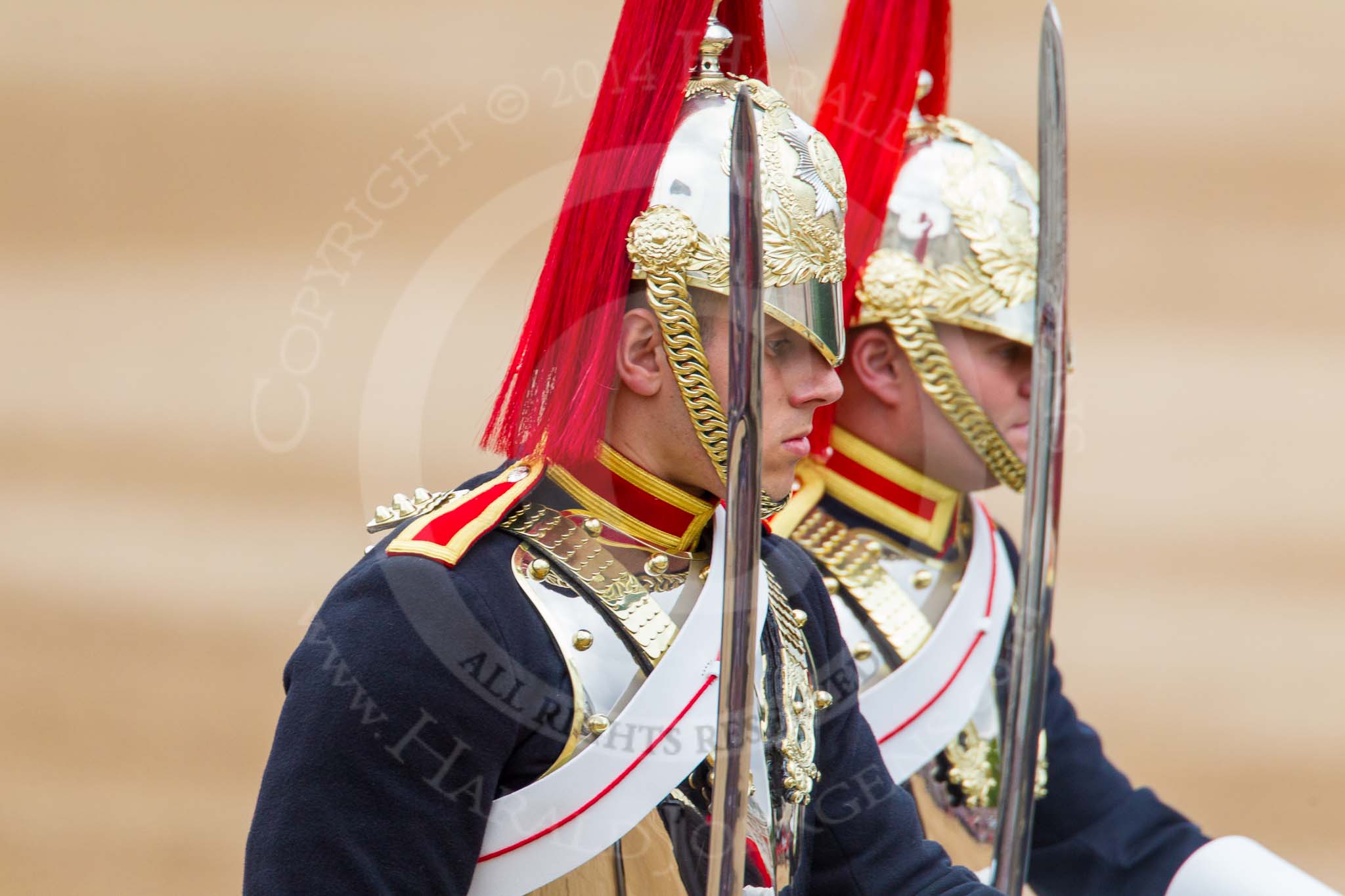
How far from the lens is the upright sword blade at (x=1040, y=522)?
1920 millimetres

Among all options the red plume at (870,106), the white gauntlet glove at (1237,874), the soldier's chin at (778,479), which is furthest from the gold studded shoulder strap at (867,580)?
the soldier's chin at (778,479)

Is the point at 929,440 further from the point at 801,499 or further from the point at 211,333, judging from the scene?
the point at 211,333

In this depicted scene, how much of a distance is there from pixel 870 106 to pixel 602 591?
1017 millimetres

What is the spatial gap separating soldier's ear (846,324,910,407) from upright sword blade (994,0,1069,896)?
0.33 metres

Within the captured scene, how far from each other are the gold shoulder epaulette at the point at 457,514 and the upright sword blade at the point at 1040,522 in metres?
0.65

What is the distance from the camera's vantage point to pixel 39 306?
12.0ft

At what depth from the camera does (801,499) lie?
2281mm

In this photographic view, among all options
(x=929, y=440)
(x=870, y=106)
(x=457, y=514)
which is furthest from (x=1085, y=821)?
(x=457, y=514)

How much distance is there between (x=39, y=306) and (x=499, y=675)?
260cm

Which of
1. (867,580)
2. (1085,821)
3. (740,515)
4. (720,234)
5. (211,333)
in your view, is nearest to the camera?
(740,515)

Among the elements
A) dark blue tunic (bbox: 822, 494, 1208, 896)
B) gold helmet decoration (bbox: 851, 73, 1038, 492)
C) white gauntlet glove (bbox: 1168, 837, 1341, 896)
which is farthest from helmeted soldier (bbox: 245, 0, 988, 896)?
dark blue tunic (bbox: 822, 494, 1208, 896)

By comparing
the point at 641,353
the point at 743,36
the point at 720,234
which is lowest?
the point at 641,353

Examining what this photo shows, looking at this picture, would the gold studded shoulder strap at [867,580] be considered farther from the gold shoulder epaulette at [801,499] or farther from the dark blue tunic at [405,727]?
the dark blue tunic at [405,727]

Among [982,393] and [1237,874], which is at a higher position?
[982,393]
